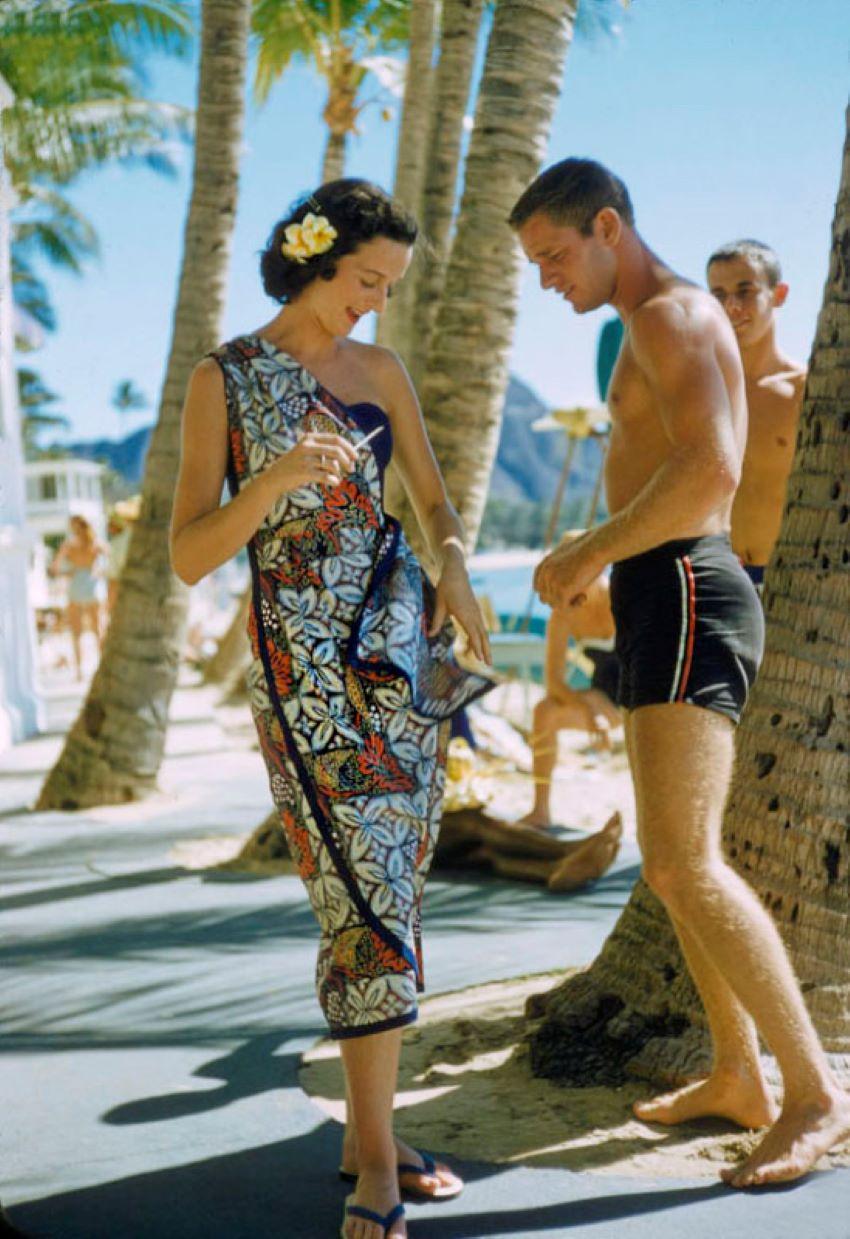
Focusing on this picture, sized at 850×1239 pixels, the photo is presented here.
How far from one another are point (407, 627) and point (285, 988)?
195cm

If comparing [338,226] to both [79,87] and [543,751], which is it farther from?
[79,87]

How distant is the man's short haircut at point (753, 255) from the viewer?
460cm

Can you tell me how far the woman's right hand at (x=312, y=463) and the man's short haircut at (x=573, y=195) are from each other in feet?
2.56

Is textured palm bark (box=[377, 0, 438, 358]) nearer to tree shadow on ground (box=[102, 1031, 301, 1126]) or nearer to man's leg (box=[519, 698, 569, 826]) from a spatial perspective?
man's leg (box=[519, 698, 569, 826])

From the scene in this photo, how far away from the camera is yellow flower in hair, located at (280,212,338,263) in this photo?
296 centimetres

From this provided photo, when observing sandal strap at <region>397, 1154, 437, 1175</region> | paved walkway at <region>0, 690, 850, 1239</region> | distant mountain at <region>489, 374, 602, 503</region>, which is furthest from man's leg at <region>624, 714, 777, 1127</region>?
distant mountain at <region>489, 374, 602, 503</region>

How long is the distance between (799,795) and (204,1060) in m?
1.73

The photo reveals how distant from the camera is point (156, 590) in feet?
26.9

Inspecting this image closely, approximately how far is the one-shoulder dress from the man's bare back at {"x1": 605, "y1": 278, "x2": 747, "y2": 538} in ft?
1.80

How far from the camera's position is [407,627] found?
2.94 m

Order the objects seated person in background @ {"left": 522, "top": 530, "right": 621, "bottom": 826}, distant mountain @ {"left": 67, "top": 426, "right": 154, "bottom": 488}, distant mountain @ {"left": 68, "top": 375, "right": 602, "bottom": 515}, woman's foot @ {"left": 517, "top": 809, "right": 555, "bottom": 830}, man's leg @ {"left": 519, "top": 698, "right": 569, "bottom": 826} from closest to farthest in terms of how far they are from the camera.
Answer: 1. seated person in background @ {"left": 522, "top": 530, "right": 621, "bottom": 826}
2. man's leg @ {"left": 519, "top": 698, "right": 569, "bottom": 826}
3. woman's foot @ {"left": 517, "top": 809, "right": 555, "bottom": 830}
4. distant mountain @ {"left": 68, "top": 375, "right": 602, "bottom": 515}
5. distant mountain @ {"left": 67, "top": 426, "right": 154, "bottom": 488}

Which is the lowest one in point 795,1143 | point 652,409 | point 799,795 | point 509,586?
point 509,586

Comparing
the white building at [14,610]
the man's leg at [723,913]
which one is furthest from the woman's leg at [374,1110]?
the white building at [14,610]

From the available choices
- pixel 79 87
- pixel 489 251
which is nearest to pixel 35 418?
pixel 79 87
